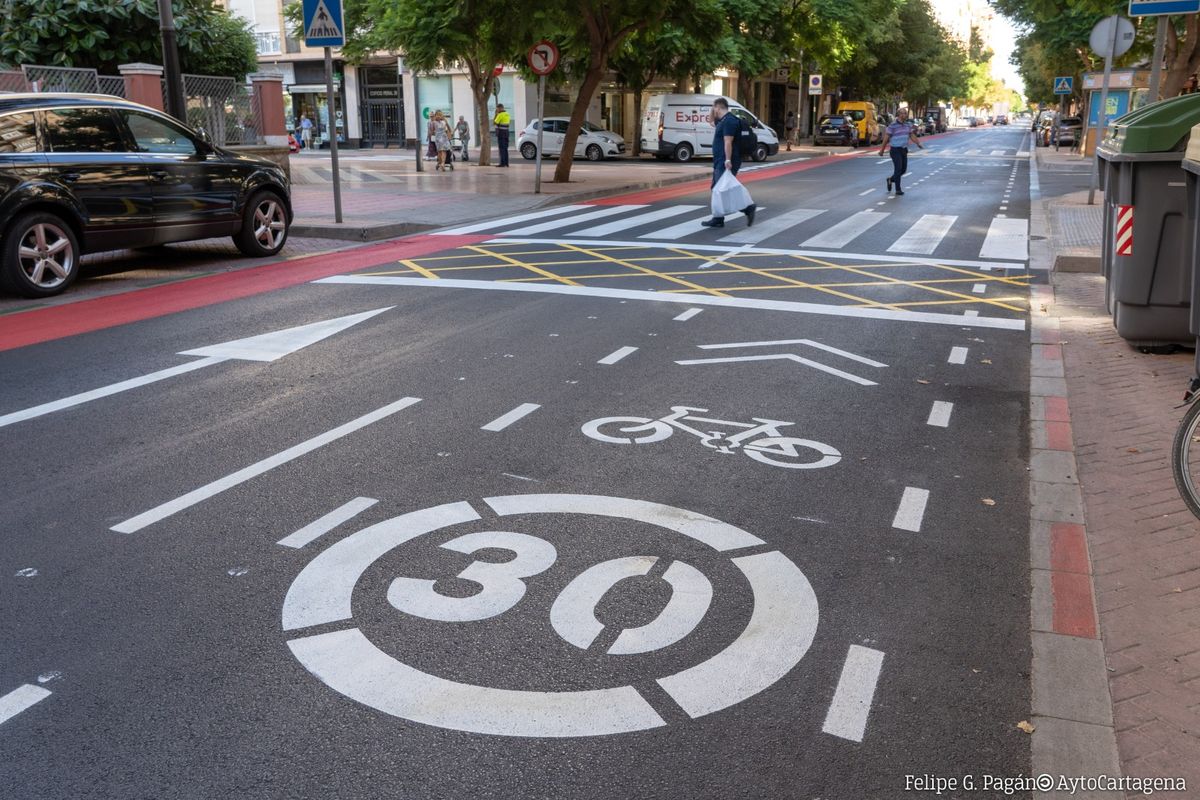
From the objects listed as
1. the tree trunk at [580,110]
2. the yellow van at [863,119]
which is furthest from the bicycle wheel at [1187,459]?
the yellow van at [863,119]

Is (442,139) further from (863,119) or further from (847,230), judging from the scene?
(863,119)

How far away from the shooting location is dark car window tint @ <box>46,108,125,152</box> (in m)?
10.4

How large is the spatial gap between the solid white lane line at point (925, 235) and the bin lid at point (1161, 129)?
569 cm

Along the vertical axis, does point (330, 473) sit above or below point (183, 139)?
below

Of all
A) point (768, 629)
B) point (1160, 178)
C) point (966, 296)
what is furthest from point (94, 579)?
point (966, 296)

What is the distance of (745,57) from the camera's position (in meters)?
41.8

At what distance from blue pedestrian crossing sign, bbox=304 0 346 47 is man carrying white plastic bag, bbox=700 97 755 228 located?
5.55 m

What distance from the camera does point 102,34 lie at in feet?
65.6

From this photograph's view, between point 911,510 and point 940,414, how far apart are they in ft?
5.85

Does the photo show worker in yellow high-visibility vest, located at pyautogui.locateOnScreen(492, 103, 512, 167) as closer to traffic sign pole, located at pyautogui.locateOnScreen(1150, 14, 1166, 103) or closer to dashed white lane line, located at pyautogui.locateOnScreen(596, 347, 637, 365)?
traffic sign pole, located at pyautogui.locateOnScreen(1150, 14, 1166, 103)

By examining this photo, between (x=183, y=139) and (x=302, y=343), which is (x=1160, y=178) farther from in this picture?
(x=183, y=139)

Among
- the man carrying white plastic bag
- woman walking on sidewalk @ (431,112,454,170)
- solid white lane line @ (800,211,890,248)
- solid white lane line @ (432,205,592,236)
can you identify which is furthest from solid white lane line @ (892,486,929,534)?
woman walking on sidewalk @ (431,112,454,170)

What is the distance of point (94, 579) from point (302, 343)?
172 inches

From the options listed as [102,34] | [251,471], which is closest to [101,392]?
[251,471]
